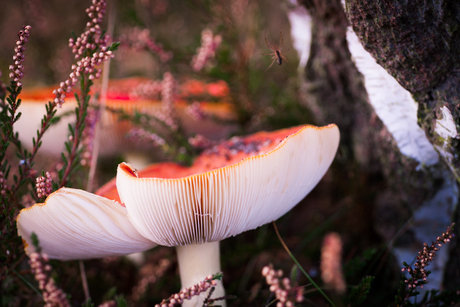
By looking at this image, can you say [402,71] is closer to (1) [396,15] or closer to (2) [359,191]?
(1) [396,15]

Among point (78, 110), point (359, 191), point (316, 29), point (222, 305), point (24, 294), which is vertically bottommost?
point (222, 305)

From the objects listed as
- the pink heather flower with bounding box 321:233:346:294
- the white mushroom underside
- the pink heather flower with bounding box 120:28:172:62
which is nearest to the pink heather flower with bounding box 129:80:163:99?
the pink heather flower with bounding box 120:28:172:62

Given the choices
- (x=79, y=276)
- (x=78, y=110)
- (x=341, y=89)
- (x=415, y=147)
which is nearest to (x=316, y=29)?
(x=341, y=89)

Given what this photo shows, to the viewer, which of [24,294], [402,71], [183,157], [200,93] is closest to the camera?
[402,71]

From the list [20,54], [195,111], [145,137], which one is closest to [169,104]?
[195,111]

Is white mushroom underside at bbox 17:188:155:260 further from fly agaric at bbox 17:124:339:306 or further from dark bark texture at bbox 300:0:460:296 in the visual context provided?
dark bark texture at bbox 300:0:460:296

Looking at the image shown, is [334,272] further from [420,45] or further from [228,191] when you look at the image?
[420,45]

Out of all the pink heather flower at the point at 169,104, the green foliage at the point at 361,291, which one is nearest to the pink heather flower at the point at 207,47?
the pink heather flower at the point at 169,104
